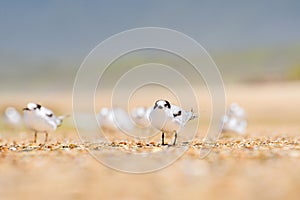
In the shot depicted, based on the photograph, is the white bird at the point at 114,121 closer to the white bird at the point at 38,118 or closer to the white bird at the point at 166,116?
the white bird at the point at 38,118

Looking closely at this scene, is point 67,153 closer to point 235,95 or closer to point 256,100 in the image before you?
point 256,100

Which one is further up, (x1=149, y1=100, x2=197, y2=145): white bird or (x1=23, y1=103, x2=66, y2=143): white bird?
(x1=23, y1=103, x2=66, y2=143): white bird

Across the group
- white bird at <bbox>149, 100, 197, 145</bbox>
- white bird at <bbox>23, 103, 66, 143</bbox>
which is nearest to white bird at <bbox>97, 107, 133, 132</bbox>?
white bird at <bbox>23, 103, 66, 143</bbox>

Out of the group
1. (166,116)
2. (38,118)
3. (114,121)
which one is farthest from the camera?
(114,121)

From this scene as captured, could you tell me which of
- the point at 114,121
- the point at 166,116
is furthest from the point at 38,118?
the point at 114,121

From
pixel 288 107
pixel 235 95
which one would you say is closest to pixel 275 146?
pixel 288 107

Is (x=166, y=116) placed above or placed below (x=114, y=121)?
below

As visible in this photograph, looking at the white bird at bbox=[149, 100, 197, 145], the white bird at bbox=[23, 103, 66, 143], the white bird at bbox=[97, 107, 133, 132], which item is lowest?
the white bird at bbox=[149, 100, 197, 145]

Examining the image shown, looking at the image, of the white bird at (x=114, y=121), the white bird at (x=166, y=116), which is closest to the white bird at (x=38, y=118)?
the white bird at (x=166, y=116)

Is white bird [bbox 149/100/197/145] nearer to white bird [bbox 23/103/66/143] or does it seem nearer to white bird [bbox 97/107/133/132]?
white bird [bbox 23/103/66/143]

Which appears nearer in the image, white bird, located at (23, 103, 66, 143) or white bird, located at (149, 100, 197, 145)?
white bird, located at (149, 100, 197, 145)

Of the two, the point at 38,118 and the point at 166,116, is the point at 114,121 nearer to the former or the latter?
the point at 38,118
